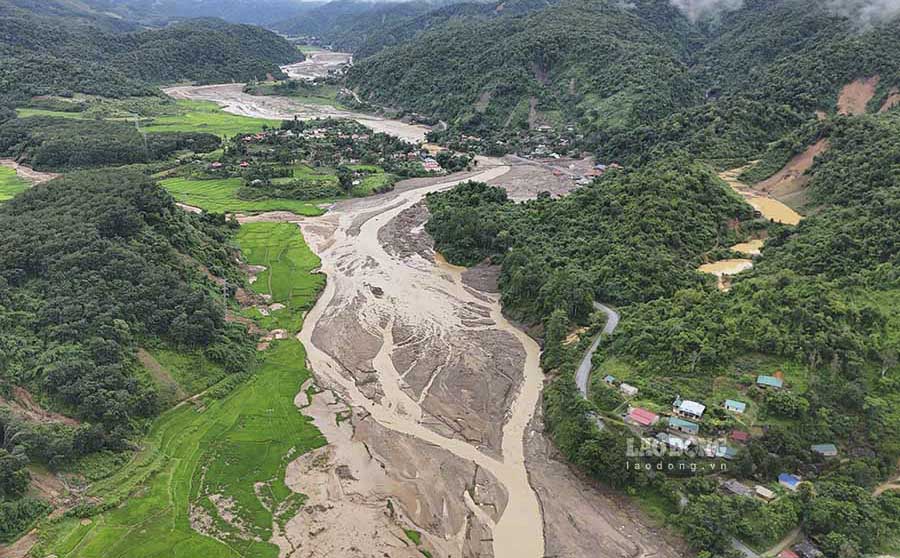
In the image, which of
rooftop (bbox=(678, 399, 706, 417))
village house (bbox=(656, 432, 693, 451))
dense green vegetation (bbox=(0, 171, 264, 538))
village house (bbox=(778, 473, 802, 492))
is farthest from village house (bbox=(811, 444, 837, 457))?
dense green vegetation (bbox=(0, 171, 264, 538))

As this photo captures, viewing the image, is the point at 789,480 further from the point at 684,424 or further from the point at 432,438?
the point at 432,438

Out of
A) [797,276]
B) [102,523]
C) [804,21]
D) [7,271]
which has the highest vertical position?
[804,21]

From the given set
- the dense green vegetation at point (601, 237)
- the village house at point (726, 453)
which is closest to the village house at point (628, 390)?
the village house at point (726, 453)

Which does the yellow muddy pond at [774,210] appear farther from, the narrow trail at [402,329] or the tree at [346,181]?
the tree at [346,181]

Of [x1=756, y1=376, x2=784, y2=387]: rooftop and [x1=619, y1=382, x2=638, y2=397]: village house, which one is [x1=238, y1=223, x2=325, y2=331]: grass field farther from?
[x1=756, y1=376, x2=784, y2=387]: rooftop

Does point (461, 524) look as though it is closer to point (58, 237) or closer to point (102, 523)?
point (102, 523)

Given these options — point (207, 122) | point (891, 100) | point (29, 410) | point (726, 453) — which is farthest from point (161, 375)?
point (207, 122)

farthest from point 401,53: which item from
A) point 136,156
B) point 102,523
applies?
point 102,523
